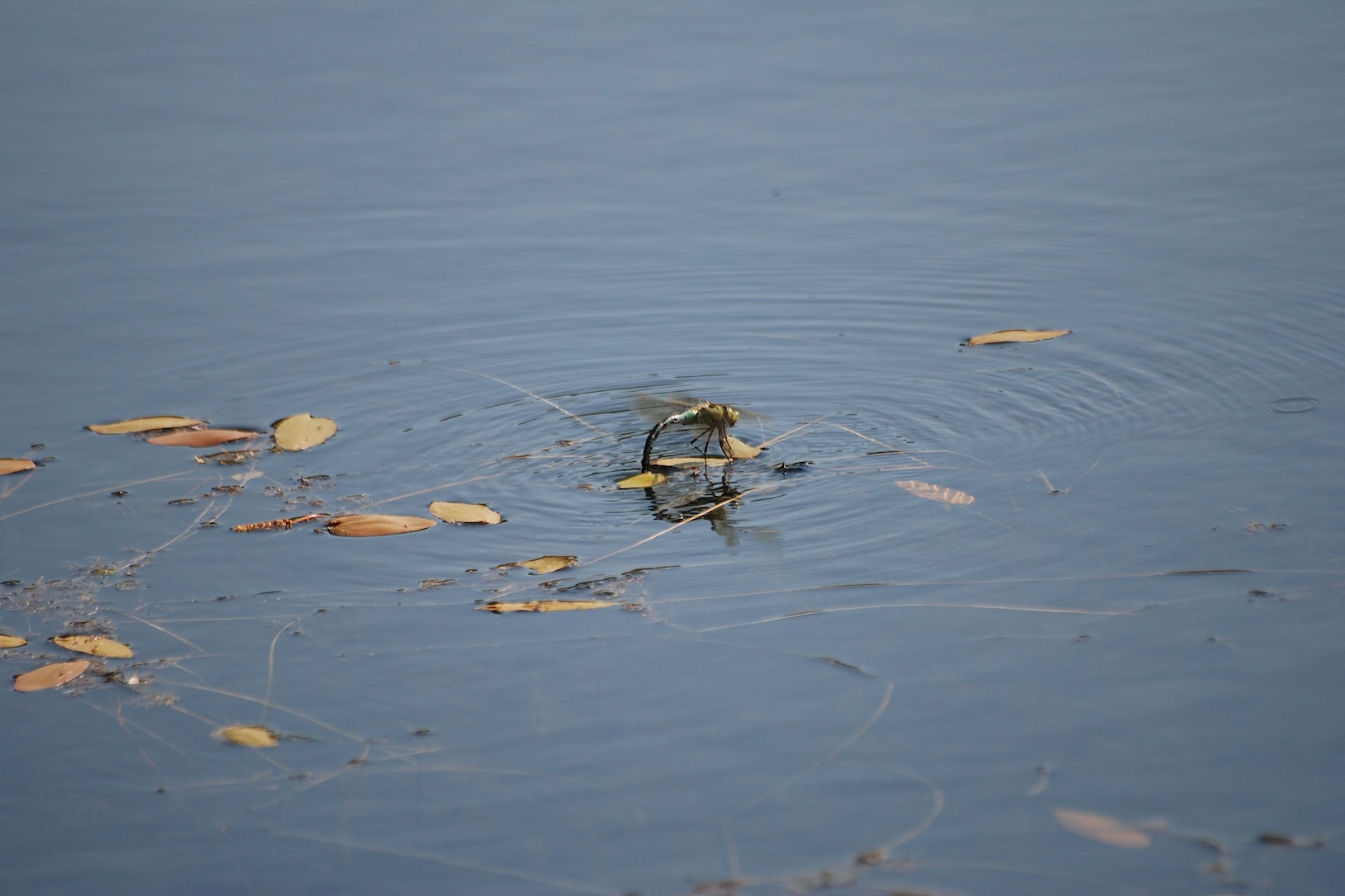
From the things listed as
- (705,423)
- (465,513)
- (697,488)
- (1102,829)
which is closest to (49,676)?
(465,513)

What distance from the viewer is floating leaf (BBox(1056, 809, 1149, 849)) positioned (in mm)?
2482

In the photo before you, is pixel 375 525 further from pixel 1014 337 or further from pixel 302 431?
pixel 1014 337

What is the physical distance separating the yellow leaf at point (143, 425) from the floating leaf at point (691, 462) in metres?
1.74

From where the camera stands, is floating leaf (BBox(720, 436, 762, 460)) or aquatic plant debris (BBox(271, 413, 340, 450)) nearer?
floating leaf (BBox(720, 436, 762, 460))

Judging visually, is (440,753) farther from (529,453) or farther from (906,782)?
(529,453)

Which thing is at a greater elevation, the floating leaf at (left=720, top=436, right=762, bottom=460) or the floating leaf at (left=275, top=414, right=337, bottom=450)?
the floating leaf at (left=275, top=414, right=337, bottom=450)

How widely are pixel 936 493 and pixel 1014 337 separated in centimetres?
153

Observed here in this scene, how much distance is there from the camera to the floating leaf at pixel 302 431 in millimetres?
4523

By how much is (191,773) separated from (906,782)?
154 centimetres

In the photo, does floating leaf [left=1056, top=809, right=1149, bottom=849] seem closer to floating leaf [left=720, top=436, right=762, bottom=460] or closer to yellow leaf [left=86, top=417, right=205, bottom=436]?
floating leaf [left=720, top=436, right=762, bottom=460]

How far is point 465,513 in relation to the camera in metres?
3.92

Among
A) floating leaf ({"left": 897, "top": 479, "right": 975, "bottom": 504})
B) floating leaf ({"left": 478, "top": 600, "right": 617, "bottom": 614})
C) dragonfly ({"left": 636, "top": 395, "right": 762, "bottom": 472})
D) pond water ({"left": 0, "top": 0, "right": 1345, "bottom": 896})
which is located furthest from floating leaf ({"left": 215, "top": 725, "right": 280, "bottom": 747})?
floating leaf ({"left": 897, "top": 479, "right": 975, "bottom": 504})

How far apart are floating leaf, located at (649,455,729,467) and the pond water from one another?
0.43 feet

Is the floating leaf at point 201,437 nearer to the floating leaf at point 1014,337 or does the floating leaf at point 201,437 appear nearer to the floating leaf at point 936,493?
the floating leaf at point 936,493
